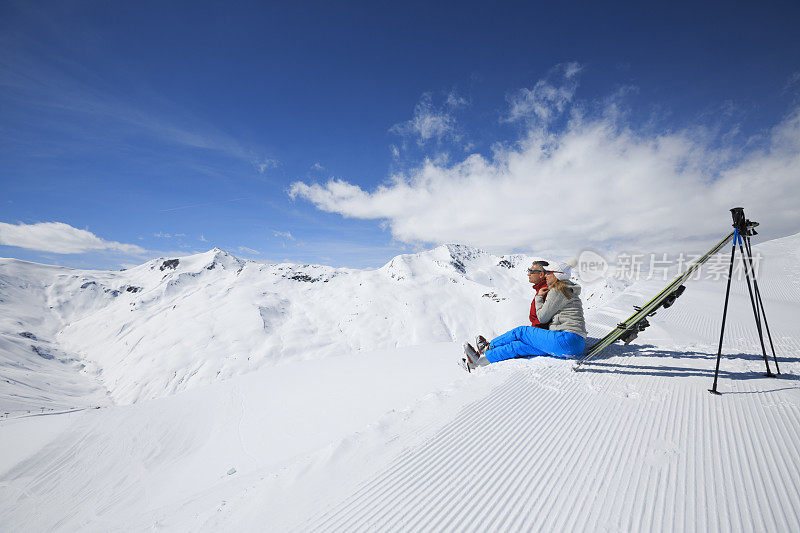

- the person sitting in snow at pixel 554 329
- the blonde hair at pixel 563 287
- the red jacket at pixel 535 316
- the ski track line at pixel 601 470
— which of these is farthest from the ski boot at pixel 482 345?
the ski track line at pixel 601 470

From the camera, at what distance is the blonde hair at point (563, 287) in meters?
5.57

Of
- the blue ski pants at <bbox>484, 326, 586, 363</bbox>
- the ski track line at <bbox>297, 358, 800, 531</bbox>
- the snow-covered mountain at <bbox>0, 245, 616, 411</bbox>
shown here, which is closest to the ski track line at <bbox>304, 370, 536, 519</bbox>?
the ski track line at <bbox>297, 358, 800, 531</bbox>

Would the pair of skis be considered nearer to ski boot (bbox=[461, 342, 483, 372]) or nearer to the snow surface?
the snow surface

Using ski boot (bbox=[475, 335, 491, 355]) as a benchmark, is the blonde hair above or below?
above

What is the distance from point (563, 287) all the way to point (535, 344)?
1289mm

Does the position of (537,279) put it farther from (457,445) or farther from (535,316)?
(457,445)

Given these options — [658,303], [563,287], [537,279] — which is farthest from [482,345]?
[658,303]

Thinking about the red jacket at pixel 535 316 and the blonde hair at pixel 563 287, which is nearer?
the blonde hair at pixel 563 287

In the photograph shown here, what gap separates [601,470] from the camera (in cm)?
254

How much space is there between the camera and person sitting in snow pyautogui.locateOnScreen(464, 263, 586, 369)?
17.8 ft

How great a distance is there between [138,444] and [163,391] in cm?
9066

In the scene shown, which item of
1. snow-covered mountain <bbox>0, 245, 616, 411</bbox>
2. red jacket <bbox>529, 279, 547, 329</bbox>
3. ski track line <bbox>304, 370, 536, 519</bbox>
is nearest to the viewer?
ski track line <bbox>304, 370, 536, 519</bbox>

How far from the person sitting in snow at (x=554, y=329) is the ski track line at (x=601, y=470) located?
5.24ft

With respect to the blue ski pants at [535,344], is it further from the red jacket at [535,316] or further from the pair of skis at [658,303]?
the pair of skis at [658,303]
